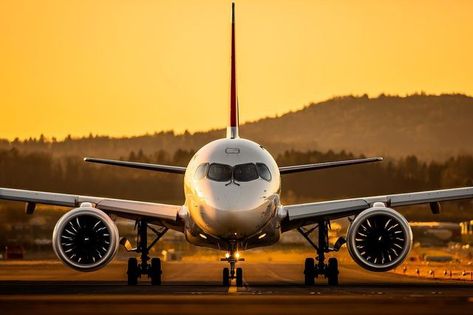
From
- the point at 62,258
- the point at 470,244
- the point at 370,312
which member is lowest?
the point at 370,312

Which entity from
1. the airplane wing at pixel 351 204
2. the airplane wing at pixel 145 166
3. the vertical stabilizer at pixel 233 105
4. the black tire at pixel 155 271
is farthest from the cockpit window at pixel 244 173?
the vertical stabilizer at pixel 233 105

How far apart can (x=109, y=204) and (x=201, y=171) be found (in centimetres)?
442

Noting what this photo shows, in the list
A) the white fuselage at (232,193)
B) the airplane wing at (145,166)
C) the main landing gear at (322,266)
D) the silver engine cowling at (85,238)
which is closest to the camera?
the white fuselage at (232,193)

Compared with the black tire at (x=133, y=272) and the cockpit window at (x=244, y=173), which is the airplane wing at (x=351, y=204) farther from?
the black tire at (x=133, y=272)

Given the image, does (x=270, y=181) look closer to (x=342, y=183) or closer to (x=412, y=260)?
(x=342, y=183)

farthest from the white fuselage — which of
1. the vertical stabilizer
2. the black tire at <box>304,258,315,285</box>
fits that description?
the vertical stabilizer

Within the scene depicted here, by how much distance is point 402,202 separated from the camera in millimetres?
41062

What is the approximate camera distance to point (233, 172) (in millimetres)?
36875

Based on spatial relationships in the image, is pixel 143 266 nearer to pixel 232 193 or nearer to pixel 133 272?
pixel 133 272

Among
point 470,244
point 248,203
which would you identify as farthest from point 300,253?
point 248,203

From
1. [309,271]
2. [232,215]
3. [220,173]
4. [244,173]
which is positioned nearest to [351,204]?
[309,271]

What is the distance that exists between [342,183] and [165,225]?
1250 inches

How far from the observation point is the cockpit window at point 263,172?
123ft

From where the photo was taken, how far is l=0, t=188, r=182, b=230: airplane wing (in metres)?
40.6
